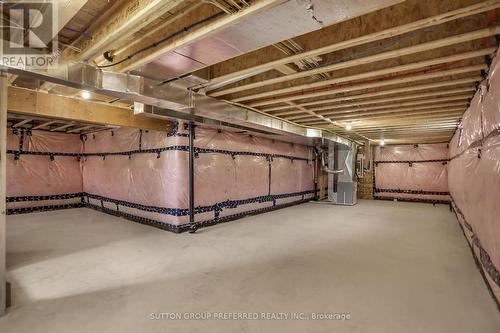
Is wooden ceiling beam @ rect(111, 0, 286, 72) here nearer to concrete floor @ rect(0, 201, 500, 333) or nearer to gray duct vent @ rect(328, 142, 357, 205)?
concrete floor @ rect(0, 201, 500, 333)

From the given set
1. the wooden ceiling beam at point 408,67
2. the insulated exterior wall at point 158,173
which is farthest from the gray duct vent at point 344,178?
the wooden ceiling beam at point 408,67

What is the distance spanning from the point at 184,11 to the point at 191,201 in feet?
10.5

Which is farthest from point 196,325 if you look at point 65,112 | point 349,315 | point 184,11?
point 65,112

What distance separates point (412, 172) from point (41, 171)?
11333 millimetres

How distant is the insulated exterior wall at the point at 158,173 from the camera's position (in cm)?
464

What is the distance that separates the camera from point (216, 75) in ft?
9.78

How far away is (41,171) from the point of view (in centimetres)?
645

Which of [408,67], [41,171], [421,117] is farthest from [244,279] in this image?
[41,171]

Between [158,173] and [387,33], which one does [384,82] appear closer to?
[387,33]

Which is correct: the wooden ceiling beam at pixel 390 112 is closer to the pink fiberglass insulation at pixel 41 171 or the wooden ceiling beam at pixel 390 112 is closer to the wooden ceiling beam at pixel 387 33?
the wooden ceiling beam at pixel 387 33

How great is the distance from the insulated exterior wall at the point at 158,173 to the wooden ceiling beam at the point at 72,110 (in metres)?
0.51

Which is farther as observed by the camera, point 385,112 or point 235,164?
point 235,164

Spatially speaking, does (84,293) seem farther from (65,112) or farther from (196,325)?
(65,112)

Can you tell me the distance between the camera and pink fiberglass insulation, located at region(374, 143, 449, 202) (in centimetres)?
840
